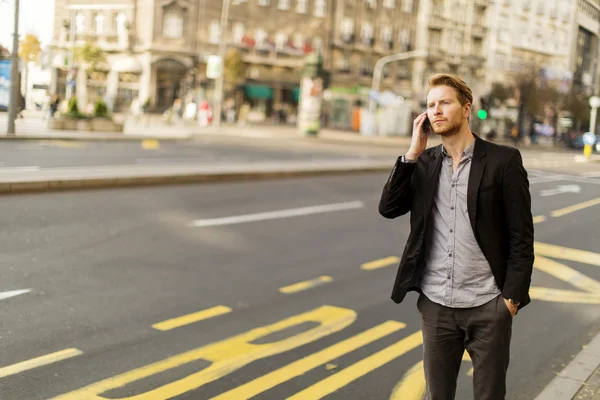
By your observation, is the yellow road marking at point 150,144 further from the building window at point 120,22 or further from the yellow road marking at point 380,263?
the building window at point 120,22

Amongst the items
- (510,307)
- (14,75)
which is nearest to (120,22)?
(14,75)

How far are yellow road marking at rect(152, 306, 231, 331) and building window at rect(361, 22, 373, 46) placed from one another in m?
65.6

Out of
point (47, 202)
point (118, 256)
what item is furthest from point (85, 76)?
point (118, 256)

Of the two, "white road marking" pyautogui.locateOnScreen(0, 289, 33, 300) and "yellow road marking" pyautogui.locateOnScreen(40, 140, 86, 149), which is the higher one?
"yellow road marking" pyautogui.locateOnScreen(40, 140, 86, 149)

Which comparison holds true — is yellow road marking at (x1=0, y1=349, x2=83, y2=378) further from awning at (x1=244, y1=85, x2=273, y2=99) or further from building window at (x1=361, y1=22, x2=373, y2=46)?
building window at (x1=361, y1=22, x2=373, y2=46)

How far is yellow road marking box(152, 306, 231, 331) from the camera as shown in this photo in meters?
6.37

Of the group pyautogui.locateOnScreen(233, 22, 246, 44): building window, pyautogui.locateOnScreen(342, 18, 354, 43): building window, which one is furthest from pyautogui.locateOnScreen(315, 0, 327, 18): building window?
pyautogui.locateOnScreen(233, 22, 246, 44): building window

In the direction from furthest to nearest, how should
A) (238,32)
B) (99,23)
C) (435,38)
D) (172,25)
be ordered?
(435,38), (238,32), (99,23), (172,25)

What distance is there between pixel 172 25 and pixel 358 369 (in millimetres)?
55571

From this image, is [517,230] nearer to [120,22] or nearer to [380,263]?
[380,263]

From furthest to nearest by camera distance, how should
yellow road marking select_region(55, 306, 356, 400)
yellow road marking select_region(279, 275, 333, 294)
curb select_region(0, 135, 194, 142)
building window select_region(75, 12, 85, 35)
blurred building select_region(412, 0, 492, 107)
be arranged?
1. blurred building select_region(412, 0, 492, 107)
2. building window select_region(75, 12, 85, 35)
3. curb select_region(0, 135, 194, 142)
4. yellow road marking select_region(279, 275, 333, 294)
5. yellow road marking select_region(55, 306, 356, 400)

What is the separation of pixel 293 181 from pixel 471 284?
51.1 feet

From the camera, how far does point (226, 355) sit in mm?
5730

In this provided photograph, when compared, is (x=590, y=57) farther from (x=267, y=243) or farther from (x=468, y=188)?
(x=468, y=188)
